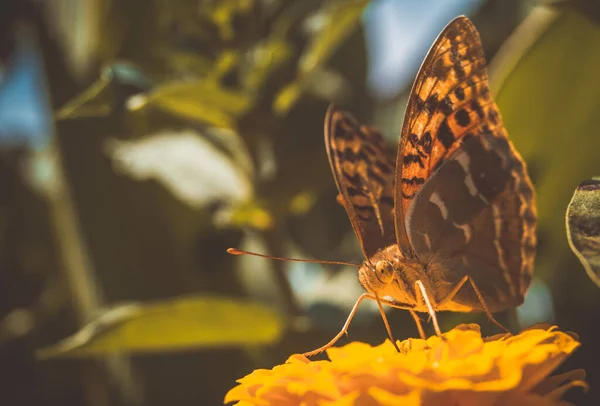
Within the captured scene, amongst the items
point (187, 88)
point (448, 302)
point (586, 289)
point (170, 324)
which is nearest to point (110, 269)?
point (170, 324)

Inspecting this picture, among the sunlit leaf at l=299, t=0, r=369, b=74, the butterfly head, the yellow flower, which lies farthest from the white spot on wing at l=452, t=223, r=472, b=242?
the sunlit leaf at l=299, t=0, r=369, b=74

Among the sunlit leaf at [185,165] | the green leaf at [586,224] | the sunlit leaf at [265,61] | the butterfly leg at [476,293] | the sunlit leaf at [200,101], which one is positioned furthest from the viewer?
the sunlit leaf at [185,165]

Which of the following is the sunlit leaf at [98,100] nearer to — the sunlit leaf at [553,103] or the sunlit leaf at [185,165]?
the sunlit leaf at [185,165]

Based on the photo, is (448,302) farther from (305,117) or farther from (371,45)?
(371,45)

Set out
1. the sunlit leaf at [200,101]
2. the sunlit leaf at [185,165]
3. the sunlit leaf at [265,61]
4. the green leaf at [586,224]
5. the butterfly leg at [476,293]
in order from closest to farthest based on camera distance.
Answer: the green leaf at [586,224]
the butterfly leg at [476,293]
the sunlit leaf at [200,101]
the sunlit leaf at [265,61]
the sunlit leaf at [185,165]

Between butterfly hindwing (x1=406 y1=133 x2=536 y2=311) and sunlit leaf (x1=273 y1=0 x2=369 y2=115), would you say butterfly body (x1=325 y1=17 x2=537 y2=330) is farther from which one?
sunlit leaf (x1=273 y1=0 x2=369 y2=115)

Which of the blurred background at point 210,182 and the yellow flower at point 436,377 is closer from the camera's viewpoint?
the yellow flower at point 436,377

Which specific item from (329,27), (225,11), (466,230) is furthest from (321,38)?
(466,230)

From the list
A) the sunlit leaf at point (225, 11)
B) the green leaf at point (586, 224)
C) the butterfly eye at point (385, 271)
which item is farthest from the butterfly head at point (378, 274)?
the sunlit leaf at point (225, 11)
